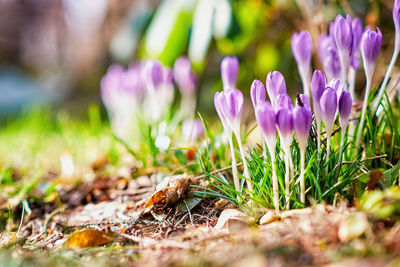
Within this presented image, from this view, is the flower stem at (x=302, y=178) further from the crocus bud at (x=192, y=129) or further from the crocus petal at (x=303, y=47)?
the crocus bud at (x=192, y=129)

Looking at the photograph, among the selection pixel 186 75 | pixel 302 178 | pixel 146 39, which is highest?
pixel 146 39

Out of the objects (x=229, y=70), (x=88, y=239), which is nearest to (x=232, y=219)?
(x=88, y=239)

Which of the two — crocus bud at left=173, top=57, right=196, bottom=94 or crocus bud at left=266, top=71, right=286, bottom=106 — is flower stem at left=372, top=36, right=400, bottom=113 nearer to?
crocus bud at left=266, top=71, right=286, bottom=106

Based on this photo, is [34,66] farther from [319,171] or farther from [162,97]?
[319,171]

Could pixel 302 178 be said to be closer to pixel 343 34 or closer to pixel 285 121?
pixel 285 121

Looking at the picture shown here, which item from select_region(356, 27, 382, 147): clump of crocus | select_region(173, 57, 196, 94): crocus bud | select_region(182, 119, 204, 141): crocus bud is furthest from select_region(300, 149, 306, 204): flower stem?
select_region(173, 57, 196, 94): crocus bud

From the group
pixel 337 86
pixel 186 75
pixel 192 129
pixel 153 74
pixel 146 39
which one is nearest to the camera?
pixel 337 86

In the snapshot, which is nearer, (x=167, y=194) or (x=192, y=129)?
(x=167, y=194)
